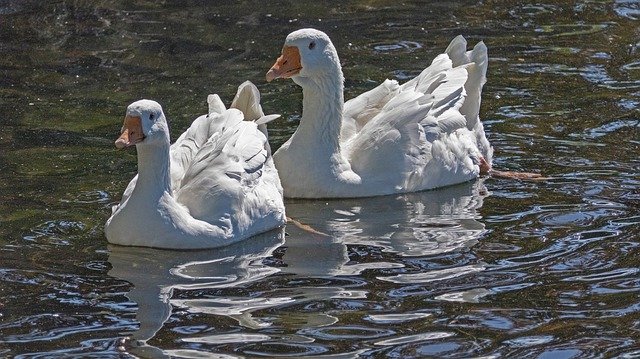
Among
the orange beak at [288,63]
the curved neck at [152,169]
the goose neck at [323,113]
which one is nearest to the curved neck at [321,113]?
the goose neck at [323,113]

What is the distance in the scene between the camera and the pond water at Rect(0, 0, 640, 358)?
746cm

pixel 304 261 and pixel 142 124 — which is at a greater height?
pixel 142 124

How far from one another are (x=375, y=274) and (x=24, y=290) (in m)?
2.18

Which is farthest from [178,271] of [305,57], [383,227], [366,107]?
[366,107]

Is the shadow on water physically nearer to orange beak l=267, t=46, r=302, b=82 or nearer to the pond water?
the pond water

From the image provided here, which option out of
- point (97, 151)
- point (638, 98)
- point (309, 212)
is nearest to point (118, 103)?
point (97, 151)

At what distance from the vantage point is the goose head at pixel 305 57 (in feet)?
33.3

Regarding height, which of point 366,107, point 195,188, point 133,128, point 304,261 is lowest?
point 304,261

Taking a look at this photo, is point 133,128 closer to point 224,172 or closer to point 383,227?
point 224,172

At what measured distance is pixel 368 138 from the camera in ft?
34.5

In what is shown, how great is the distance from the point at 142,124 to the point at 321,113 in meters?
2.11

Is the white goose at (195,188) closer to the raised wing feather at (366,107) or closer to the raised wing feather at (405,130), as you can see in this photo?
the raised wing feather at (405,130)

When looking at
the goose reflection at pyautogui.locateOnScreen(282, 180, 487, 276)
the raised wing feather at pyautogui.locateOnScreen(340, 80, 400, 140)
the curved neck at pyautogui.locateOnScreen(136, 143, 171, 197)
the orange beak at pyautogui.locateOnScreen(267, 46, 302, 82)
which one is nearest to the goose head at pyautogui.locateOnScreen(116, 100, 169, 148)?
the curved neck at pyautogui.locateOnScreen(136, 143, 171, 197)

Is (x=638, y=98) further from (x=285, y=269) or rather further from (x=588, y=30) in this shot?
(x=285, y=269)
